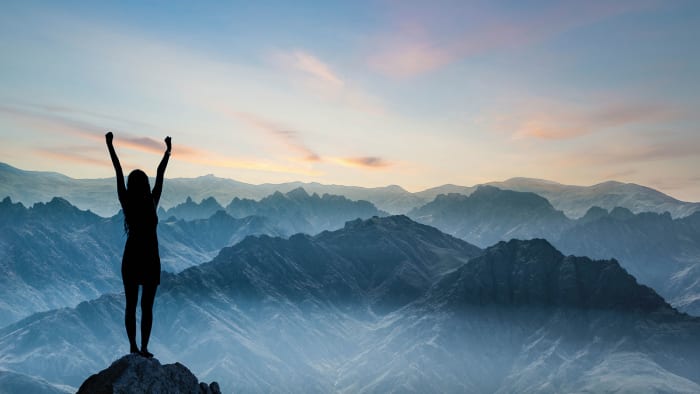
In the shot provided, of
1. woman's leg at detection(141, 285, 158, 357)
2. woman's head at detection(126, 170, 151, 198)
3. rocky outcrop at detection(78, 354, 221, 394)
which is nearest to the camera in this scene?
rocky outcrop at detection(78, 354, 221, 394)

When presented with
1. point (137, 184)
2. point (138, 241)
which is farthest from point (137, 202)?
point (138, 241)

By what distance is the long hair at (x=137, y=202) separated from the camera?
21.6 m

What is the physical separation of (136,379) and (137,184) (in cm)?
704

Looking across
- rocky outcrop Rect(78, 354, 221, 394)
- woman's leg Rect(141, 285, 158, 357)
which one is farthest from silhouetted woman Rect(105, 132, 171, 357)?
rocky outcrop Rect(78, 354, 221, 394)

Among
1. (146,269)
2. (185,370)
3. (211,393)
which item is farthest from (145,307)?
(211,393)

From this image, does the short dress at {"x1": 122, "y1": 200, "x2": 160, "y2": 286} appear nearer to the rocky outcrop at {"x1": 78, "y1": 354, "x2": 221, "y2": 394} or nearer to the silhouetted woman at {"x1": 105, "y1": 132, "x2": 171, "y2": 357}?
the silhouetted woman at {"x1": 105, "y1": 132, "x2": 171, "y2": 357}

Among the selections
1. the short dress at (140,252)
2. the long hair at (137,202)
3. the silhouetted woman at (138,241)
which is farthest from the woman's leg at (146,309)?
the long hair at (137,202)

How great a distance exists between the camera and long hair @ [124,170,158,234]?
21.6 meters

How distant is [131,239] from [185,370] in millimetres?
6753

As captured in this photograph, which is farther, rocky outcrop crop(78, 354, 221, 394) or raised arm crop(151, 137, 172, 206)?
raised arm crop(151, 137, 172, 206)

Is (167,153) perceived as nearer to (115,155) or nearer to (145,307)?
(115,155)

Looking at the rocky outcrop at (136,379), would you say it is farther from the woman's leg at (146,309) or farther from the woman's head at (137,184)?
the woman's head at (137,184)

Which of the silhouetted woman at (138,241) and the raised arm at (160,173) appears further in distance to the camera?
the raised arm at (160,173)

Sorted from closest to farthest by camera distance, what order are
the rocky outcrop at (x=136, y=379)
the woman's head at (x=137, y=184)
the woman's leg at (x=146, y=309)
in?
the rocky outcrop at (x=136, y=379)
the woman's head at (x=137, y=184)
the woman's leg at (x=146, y=309)
